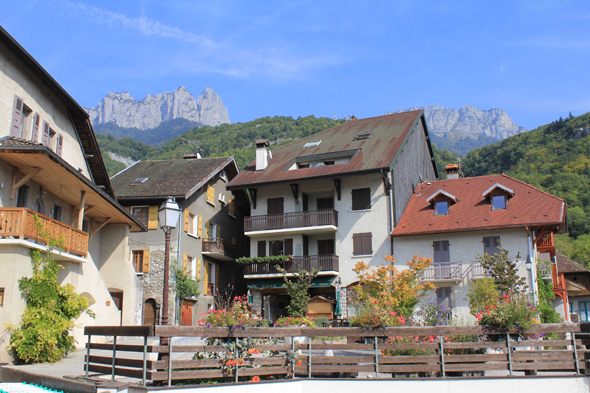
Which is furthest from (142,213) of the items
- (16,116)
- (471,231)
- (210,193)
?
(471,231)

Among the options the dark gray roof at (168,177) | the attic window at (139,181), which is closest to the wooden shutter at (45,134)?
the dark gray roof at (168,177)

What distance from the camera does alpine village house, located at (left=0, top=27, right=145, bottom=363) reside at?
14.9m

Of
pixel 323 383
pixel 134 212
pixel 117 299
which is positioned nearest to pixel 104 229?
pixel 117 299

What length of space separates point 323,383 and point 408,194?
23.5 metres

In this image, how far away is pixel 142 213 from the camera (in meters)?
31.7

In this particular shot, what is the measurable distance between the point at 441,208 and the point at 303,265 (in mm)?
→ 8391

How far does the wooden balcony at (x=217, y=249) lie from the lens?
33.3 m

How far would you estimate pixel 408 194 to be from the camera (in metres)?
33.2

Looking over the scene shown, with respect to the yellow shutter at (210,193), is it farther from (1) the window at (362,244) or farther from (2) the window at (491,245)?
(2) the window at (491,245)

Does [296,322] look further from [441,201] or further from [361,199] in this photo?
[441,201]

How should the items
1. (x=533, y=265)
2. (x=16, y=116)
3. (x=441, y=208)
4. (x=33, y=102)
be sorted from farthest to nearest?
(x=441, y=208) → (x=533, y=265) → (x=33, y=102) → (x=16, y=116)

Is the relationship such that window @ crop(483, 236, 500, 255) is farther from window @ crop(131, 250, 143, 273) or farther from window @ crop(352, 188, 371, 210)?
window @ crop(131, 250, 143, 273)

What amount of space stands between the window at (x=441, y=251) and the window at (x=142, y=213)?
1640 centimetres

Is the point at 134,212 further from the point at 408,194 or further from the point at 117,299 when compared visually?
the point at 408,194
